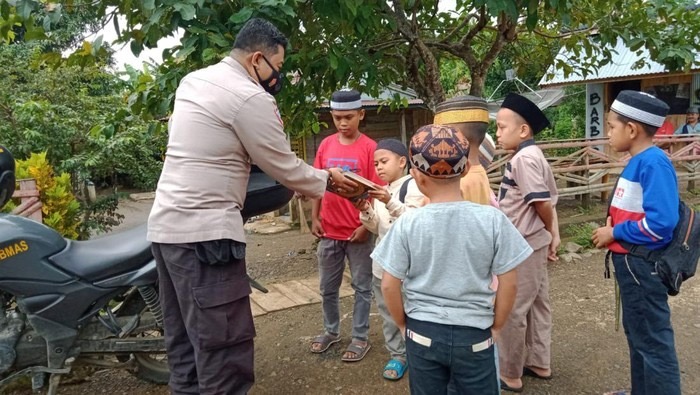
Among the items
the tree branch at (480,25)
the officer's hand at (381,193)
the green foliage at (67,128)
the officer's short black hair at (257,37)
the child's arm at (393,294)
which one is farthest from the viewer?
the green foliage at (67,128)

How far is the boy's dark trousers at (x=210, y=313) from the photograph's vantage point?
7.61 ft

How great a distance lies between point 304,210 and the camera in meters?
9.22

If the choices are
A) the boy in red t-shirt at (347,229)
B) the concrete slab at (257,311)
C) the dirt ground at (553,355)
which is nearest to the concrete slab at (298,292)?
the dirt ground at (553,355)

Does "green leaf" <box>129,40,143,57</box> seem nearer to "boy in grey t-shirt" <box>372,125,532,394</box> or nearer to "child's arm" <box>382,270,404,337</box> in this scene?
"boy in grey t-shirt" <box>372,125,532,394</box>

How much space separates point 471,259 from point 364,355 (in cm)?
196

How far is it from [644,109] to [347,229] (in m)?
1.92

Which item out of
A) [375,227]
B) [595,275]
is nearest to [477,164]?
[375,227]

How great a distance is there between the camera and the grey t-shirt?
1.97 meters

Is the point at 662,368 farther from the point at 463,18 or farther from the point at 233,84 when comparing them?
the point at 463,18

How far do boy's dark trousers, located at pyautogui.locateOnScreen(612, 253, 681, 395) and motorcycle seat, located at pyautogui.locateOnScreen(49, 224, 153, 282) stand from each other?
2.40m

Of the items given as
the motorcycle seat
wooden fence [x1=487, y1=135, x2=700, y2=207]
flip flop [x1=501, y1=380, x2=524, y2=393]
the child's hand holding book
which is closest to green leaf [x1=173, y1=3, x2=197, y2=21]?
the child's hand holding book

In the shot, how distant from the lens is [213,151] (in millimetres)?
2275

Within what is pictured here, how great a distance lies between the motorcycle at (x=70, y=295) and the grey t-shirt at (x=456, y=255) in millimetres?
1123

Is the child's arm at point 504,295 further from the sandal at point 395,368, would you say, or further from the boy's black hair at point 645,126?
the sandal at point 395,368
